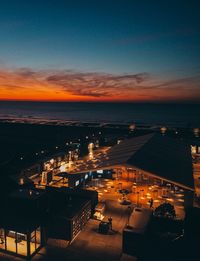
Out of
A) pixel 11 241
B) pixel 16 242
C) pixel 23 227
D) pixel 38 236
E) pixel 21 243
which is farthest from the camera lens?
pixel 38 236

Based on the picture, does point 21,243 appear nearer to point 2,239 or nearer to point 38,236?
point 38,236

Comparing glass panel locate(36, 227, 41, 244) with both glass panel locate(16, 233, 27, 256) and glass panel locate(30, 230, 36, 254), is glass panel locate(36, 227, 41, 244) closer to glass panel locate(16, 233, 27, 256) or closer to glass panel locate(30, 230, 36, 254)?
glass panel locate(30, 230, 36, 254)

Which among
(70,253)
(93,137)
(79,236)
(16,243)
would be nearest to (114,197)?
(79,236)

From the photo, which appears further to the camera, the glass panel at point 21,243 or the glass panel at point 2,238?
the glass panel at point 2,238

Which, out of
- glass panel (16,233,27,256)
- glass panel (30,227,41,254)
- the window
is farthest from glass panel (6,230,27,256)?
glass panel (30,227,41,254)

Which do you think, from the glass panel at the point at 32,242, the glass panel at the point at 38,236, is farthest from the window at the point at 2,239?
the glass panel at the point at 38,236

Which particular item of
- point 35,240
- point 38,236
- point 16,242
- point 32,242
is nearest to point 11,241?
point 16,242

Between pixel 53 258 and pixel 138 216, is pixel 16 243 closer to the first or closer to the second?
pixel 53 258

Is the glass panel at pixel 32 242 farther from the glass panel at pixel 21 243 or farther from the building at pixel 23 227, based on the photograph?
the glass panel at pixel 21 243

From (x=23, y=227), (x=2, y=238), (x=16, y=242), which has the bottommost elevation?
(x=2, y=238)
